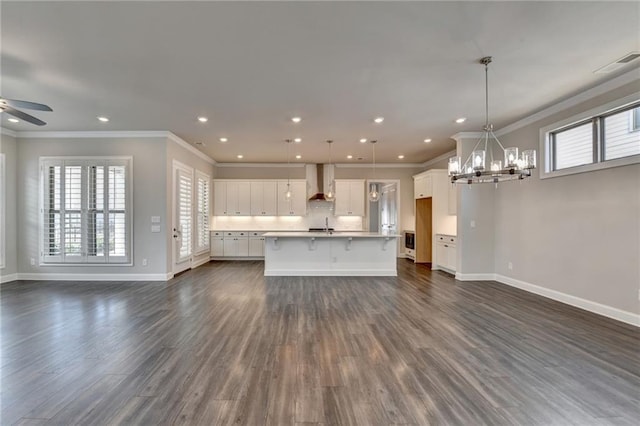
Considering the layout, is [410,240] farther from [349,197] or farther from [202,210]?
[202,210]

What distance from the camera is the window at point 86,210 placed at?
588 cm

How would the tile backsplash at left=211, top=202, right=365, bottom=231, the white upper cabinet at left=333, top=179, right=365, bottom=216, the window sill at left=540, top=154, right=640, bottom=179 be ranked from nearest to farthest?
1. the window sill at left=540, top=154, right=640, bottom=179
2. the white upper cabinet at left=333, top=179, right=365, bottom=216
3. the tile backsplash at left=211, top=202, right=365, bottom=231

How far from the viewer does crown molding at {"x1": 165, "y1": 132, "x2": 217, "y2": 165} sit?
610 centimetres

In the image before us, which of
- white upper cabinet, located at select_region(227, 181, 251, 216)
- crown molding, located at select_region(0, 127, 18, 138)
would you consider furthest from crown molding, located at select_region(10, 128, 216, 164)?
white upper cabinet, located at select_region(227, 181, 251, 216)

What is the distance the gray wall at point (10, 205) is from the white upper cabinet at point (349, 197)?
7552 mm

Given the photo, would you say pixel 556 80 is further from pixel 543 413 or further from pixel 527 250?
pixel 543 413

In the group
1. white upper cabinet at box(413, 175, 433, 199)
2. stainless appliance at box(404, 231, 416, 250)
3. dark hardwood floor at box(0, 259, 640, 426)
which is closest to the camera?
dark hardwood floor at box(0, 259, 640, 426)

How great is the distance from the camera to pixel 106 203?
5902 mm

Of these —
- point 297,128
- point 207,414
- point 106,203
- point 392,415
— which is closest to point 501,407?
point 392,415

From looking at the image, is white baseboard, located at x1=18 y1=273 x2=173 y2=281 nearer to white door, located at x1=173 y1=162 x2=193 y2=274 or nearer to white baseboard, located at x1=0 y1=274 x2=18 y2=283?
white baseboard, located at x1=0 y1=274 x2=18 y2=283

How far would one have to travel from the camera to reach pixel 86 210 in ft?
19.2

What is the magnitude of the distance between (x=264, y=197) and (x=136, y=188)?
149 inches

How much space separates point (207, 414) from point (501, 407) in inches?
80.4

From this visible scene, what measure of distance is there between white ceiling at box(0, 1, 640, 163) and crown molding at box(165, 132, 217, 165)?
36.7 inches
